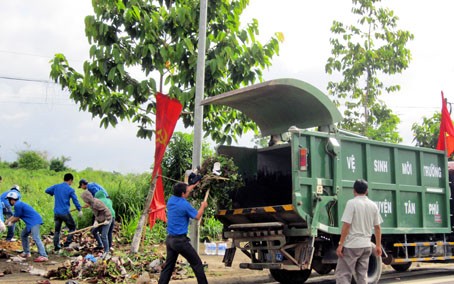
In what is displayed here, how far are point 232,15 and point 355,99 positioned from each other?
337 inches

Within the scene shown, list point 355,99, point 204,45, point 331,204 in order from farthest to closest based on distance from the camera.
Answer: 1. point 355,99
2. point 204,45
3. point 331,204

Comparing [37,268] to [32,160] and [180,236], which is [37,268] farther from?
[32,160]

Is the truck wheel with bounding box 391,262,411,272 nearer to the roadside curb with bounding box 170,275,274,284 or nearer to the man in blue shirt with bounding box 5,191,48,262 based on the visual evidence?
the roadside curb with bounding box 170,275,274,284

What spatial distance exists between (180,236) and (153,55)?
3.66 meters

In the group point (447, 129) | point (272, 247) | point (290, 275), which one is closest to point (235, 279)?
point (290, 275)

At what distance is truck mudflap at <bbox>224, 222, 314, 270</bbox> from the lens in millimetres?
8062

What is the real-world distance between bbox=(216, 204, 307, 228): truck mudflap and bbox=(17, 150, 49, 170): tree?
2928cm

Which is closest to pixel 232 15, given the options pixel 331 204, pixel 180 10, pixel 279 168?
pixel 180 10

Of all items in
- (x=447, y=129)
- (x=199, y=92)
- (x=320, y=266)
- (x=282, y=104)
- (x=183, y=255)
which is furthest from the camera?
(x=447, y=129)

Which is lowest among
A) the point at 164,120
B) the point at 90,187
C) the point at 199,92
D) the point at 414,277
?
the point at 414,277

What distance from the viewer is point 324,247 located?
875cm

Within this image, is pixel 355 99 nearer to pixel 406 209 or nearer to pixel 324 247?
pixel 406 209

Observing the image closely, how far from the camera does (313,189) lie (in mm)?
8141

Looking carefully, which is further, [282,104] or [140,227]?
[140,227]
